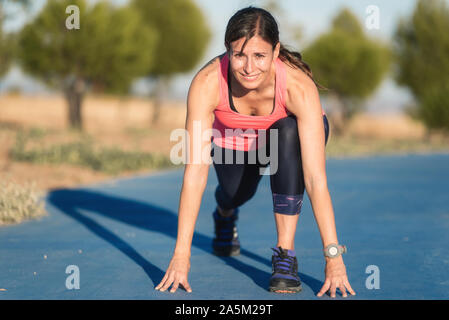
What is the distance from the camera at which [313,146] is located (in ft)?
10.3

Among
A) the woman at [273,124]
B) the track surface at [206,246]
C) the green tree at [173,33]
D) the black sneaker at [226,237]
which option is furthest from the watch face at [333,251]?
the green tree at [173,33]

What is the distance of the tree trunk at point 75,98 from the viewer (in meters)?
21.0

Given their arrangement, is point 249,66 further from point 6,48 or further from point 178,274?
point 6,48

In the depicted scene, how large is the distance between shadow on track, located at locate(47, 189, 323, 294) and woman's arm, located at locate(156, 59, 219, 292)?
304 millimetres

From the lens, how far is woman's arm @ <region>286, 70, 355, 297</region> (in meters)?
3.11

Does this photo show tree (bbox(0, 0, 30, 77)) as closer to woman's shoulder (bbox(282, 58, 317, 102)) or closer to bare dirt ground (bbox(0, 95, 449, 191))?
bare dirt ground (bbox(0, 95, 449, 191))

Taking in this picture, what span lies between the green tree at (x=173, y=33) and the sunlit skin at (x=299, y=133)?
998 inches

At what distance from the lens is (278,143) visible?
11.0 feet

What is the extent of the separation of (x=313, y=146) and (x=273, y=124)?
1.21ft

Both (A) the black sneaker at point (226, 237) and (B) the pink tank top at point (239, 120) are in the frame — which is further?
(A) the black sneaker at point (226, 237)

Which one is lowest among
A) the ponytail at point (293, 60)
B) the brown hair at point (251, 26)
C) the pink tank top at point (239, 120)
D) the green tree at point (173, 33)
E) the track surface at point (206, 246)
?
the track surface at point (206, 246)

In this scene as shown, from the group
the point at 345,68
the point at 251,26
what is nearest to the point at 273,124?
the point at 251,26

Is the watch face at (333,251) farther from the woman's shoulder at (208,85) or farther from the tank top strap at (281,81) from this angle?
the woman's shoulder at (208,85)
